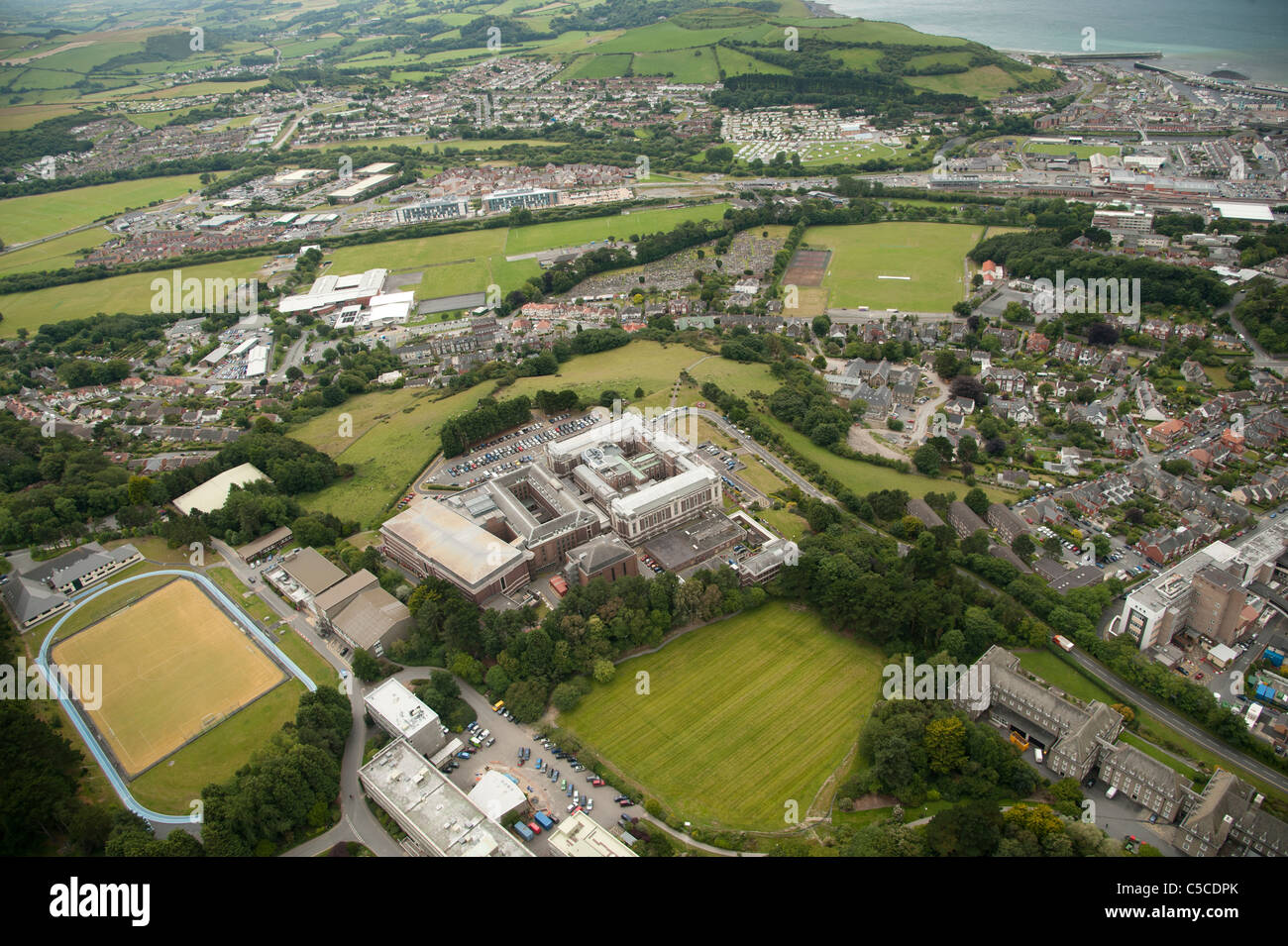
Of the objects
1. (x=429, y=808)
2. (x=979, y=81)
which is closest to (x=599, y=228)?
(x=429, y=808)

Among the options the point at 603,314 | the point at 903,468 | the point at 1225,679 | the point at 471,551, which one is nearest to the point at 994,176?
the point at 603,314

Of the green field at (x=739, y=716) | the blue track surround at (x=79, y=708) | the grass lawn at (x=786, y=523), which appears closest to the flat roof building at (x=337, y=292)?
the blue track surround at (x=79, y=708)

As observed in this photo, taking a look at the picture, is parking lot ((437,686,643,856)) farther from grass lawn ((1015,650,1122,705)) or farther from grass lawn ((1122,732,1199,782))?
grass lawn ((1122,732,1199,782))

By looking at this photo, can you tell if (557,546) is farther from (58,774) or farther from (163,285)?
(163,285)

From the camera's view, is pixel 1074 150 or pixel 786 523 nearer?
pixel 786 523

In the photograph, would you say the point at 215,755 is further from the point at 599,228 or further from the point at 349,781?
the point at 599,228

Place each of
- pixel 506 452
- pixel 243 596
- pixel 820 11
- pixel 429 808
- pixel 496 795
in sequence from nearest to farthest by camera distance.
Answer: pixel 429 808 < pixel 496 795 < pixel 243 596 < pixel 506 452 < pixel 820 11

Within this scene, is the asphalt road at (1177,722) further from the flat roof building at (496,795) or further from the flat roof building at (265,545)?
the flat roof building at (265,545)
